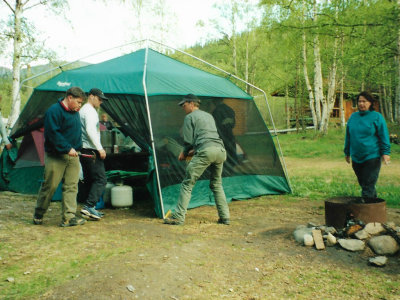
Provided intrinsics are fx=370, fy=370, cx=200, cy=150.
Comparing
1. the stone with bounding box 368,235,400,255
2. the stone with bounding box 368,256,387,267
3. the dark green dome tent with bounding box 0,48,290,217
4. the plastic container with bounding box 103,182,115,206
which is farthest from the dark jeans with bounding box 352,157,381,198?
the plastic container with bounding box 103,182,115,206

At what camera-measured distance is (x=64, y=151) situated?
470 centimetres

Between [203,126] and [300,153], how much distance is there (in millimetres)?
10609

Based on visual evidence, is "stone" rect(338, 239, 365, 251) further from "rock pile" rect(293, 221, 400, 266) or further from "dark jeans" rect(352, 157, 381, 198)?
"dark jeans" rect(352, 157, 381, 198)

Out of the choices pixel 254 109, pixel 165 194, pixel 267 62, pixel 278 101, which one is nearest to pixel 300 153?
pixel 254 109

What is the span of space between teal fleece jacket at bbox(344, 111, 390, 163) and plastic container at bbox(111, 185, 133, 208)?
12.2 feet

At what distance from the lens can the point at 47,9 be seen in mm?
13859

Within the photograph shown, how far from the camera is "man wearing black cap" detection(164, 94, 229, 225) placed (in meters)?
5.08

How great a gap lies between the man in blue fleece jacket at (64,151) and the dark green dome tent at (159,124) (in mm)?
1193

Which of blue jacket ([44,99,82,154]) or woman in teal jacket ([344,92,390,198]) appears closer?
blue jacket ([44,99,82,154])

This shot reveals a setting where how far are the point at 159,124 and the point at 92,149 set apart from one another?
3.81 feet

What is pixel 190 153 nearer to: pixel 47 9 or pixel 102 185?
pixel 102 185

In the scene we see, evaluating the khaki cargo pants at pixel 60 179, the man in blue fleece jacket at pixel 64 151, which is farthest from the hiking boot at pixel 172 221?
the khaki cargo pants at pixel 60 179

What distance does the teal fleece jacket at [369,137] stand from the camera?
4891 millimetres

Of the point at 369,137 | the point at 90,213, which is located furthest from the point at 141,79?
the point at 369,137
